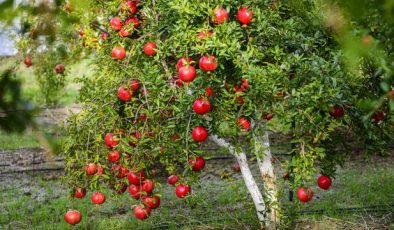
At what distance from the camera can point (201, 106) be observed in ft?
12.7

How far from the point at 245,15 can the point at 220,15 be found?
18 centimetres

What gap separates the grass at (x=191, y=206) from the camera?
18.9ft

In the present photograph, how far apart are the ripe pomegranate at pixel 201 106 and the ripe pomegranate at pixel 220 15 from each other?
575 millimetres

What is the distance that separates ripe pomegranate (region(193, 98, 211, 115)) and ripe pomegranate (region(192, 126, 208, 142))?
16cm

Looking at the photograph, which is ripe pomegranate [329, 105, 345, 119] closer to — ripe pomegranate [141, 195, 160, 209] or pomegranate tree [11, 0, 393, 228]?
pomegranate tree [11, 0, 393, 228]

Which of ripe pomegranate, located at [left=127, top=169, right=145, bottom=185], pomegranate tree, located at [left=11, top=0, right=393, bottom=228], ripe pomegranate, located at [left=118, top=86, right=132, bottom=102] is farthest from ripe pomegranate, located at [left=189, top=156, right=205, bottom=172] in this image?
ripe pomegranate, located at [left=118, top=86, right=132, bottom=102]

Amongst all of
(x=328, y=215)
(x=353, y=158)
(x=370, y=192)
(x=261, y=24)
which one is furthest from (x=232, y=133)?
(x=353, y=158)

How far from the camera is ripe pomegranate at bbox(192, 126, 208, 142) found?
13.1ft

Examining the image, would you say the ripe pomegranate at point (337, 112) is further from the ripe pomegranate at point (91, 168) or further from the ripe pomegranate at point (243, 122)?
the ripe pomegranate at point (91, 168)

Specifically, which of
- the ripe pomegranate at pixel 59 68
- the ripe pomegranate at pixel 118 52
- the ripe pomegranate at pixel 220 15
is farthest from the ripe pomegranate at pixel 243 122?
the ripe pomegranate at pixel 59 68

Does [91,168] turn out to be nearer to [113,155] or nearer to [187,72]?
[113,155]

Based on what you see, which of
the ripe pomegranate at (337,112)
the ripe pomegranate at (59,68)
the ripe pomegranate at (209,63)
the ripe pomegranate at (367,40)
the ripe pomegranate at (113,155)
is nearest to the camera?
the ripe pomegranate at (367,40)

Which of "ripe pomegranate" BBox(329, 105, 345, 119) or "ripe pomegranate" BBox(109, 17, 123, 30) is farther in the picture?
"ripe pomegranate" BBox(109, 17, 123, 30)

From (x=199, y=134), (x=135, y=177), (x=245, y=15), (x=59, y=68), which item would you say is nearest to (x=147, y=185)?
(x=135, y=177)
